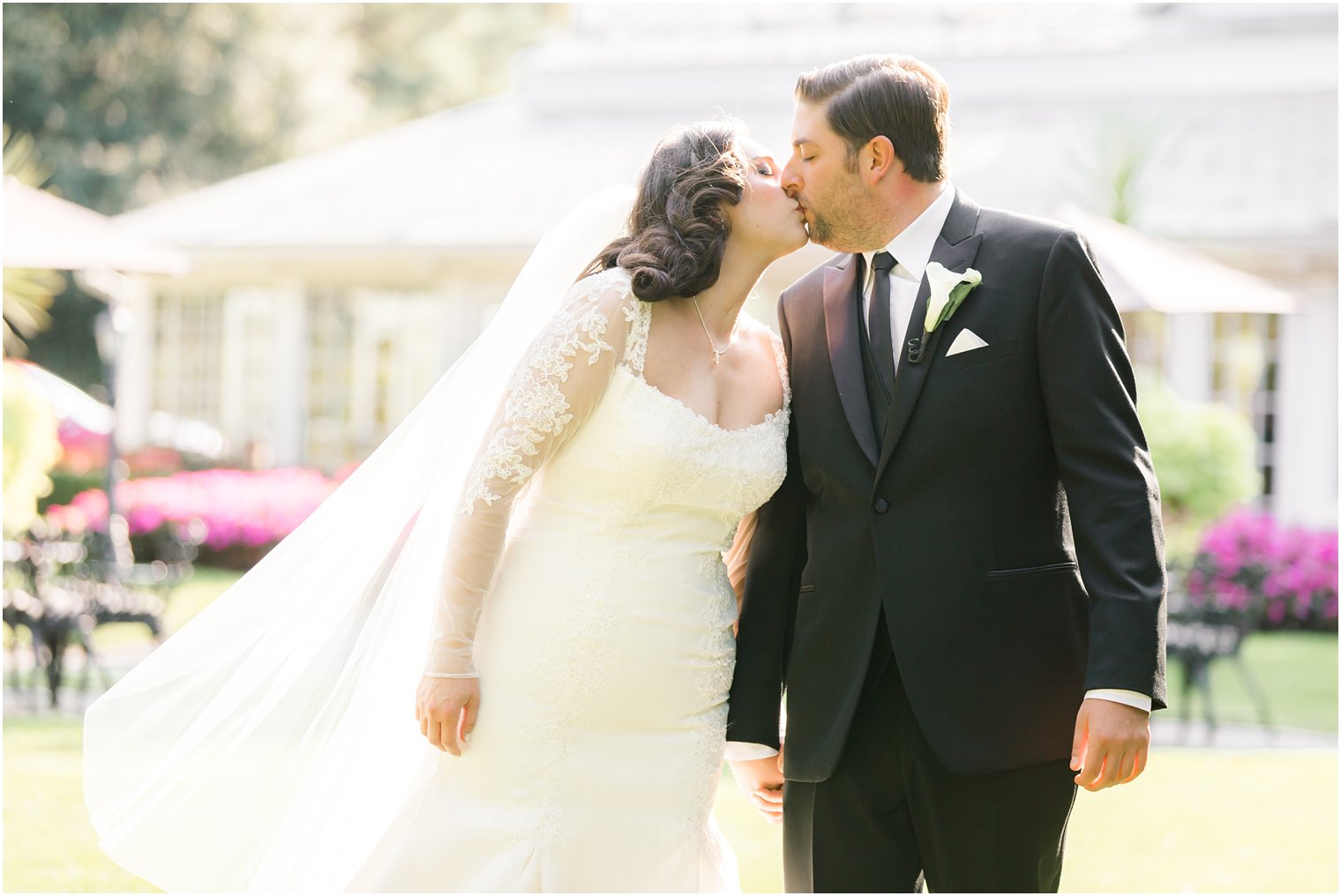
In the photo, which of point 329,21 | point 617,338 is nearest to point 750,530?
point 617,338

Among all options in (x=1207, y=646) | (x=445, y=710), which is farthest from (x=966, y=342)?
(x=1207, y=646)

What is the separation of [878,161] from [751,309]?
11360 millimetres

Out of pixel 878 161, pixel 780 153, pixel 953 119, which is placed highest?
pixel 953 119

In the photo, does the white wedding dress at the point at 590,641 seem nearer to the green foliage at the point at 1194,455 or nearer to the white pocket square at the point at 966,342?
the white pocket square at the point at 966,342

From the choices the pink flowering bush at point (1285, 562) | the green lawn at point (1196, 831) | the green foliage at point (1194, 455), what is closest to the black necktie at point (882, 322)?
the green lawn at point (1196, 831)

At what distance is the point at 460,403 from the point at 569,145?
595 inches

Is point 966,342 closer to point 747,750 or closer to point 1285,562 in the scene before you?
point 747,750

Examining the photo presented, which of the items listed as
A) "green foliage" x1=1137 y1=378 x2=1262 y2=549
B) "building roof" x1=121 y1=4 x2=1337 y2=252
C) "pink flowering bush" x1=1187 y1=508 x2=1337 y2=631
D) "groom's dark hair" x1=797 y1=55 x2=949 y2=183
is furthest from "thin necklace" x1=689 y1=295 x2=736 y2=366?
"building roof" x1=121 y1=4 x2=1337 y2=252

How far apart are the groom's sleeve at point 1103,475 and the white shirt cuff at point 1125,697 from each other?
2cm

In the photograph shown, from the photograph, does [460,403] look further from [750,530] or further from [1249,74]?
[1249,74]

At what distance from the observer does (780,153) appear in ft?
51.9

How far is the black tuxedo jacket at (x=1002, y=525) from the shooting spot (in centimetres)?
299

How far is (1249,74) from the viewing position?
1728 cm

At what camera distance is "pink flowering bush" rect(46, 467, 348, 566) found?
611 inches
